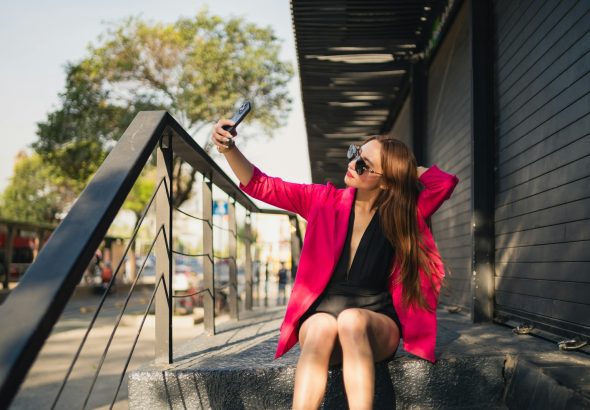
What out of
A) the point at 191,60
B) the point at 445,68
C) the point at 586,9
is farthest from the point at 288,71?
the point at 586,9

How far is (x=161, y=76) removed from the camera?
65.1ft

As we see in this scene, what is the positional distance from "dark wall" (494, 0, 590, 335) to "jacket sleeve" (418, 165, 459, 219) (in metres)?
0.83

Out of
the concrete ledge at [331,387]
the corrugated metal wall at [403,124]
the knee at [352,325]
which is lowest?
the concrete ledge at [331,387]

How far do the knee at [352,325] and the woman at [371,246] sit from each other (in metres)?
0.10

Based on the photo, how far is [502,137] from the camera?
15.0 ft

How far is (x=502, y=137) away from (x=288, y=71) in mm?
16369

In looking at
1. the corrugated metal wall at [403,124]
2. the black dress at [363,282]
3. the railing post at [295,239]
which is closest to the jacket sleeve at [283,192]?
the black dress at [363,282]

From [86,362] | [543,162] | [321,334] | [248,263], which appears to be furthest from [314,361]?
[86,362]

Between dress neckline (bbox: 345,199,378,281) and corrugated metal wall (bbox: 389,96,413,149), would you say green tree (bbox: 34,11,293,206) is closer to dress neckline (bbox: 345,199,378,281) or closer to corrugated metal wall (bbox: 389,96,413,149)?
corrugated metal wall (bbox: 389,96,413,149)

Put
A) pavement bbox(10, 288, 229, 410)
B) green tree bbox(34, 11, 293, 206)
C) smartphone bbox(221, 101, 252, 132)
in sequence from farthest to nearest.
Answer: green tree bbox(34, 11, 293, 206) < pavement bbox(10, 288, 229, 410) < smartphone bbox(221, 101, 252, 132)

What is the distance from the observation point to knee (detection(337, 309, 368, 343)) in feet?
7.31

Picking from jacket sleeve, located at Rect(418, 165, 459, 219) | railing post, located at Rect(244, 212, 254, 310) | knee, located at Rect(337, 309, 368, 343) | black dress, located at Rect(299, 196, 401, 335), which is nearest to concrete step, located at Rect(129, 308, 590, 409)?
black dress, located at Rect(299, 196, 401, 335)

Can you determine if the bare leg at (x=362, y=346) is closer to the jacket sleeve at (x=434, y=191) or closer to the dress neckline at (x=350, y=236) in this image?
the dress neckline at (x=350, y=236)

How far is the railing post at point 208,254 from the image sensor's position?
358cm
